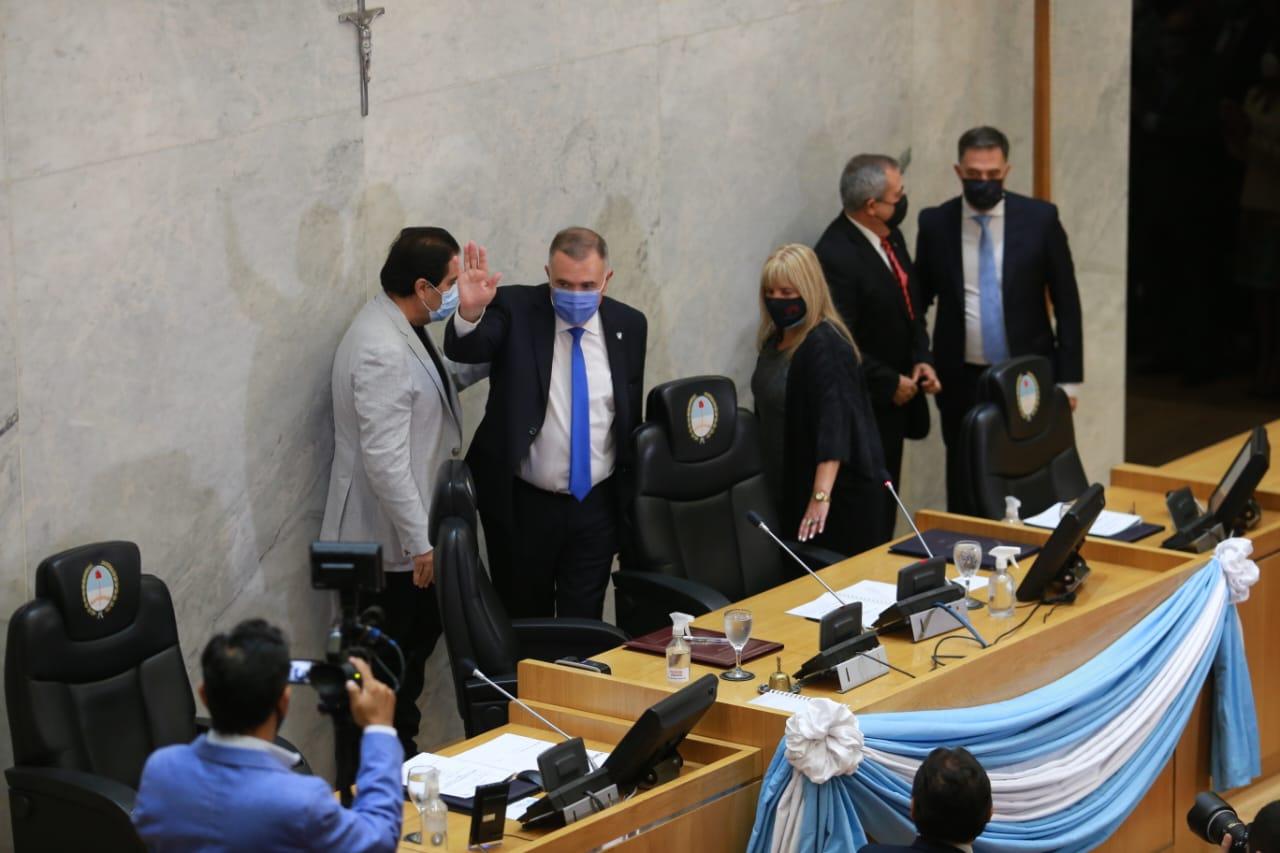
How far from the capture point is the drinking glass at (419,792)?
355 cm

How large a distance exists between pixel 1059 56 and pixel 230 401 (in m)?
4.31

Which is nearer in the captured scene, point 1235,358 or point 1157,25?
point 1157,25

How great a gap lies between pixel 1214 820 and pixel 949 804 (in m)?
0.73

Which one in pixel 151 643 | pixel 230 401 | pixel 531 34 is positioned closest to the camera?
pixel 151 643

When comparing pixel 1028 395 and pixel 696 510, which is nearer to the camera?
pixel 696 510

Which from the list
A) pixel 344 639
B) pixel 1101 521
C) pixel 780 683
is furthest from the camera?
pixel 1101 521

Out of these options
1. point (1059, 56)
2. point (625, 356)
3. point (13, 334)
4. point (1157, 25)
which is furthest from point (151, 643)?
point (1157, 25)

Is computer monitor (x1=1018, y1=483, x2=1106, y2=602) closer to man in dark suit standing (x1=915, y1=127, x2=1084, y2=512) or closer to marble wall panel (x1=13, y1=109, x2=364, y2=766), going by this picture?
man in dark suit standing (x1=915, y1=127, x2=1084, y2=512)

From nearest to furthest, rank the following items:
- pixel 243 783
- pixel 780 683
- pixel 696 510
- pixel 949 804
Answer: pixel 243 783 < pixel 949 804 < pixel 780 683 < pixel 696 510

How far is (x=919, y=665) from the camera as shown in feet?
14.0

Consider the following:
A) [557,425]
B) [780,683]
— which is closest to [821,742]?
[780,683]

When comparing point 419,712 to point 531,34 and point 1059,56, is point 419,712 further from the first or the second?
point 1059,56

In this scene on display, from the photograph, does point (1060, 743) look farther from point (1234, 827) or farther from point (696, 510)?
point (696, 510)

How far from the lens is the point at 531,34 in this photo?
574 centimetres
